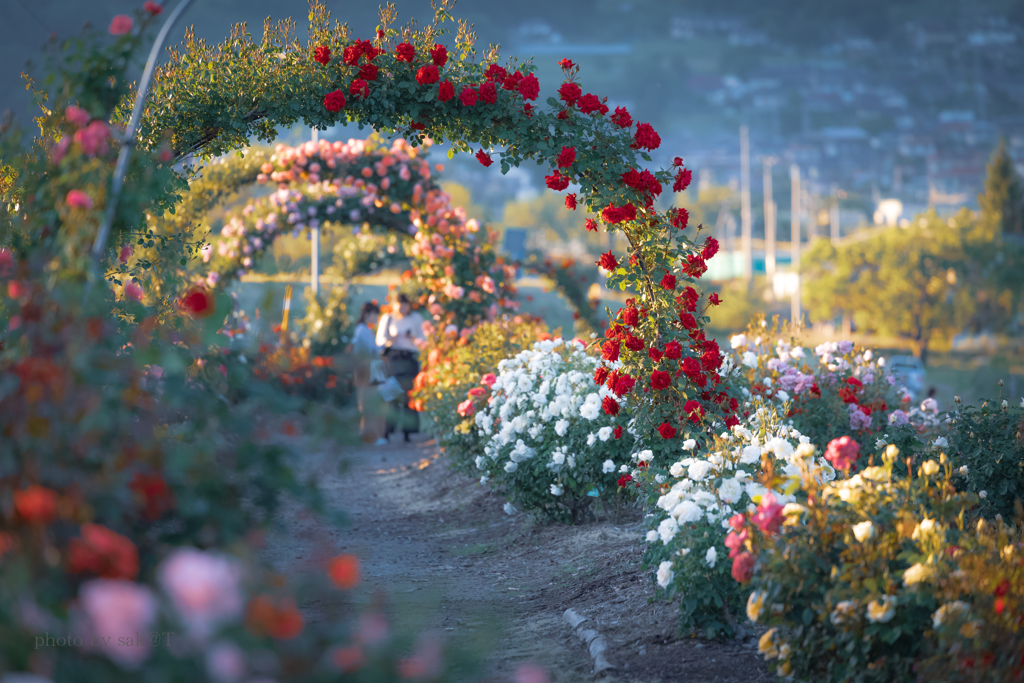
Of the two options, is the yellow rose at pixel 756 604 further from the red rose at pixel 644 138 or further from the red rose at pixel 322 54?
the red rose at pixel 322 54

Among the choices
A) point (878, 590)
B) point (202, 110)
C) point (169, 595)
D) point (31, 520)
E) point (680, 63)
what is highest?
point (680, 63)

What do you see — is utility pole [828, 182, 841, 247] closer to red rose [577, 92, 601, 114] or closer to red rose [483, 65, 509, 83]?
red rose [577, 92, 601, 114]

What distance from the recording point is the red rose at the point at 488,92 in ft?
16.8

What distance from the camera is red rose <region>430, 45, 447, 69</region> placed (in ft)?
17.0

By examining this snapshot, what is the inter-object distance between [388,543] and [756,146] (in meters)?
161

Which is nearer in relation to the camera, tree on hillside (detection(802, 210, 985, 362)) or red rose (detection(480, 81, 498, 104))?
red rose (detection(480, 81, 498, 104))

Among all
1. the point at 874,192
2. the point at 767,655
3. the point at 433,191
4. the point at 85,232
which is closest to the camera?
the point at 85,232

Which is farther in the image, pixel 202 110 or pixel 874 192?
pixel 874 192

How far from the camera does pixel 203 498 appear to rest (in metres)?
1.95

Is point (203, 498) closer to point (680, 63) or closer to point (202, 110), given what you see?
point (202, 110)

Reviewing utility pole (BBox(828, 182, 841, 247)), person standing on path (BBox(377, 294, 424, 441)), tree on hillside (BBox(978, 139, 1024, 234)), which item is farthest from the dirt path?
utility pole (BBox(828, 182, 841, 247))

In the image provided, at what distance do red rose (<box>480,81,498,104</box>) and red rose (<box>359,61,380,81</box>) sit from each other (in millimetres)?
658

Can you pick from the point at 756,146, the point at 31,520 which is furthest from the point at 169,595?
the point at 756,146

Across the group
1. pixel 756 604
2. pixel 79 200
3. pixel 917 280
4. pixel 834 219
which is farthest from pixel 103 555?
pixel 834 219
